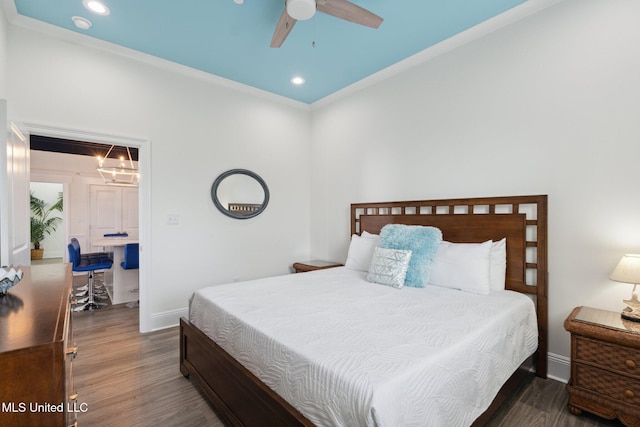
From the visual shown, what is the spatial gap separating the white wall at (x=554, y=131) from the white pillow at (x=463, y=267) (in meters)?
0.52

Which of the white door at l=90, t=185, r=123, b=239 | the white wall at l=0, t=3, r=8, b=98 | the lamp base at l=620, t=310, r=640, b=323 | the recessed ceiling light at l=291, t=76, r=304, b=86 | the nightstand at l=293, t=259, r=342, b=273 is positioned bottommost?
the nightstand at l=293, t=259, r=342, b=273

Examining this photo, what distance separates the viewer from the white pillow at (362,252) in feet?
10.6

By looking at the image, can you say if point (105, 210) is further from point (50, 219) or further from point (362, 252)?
point (362, 252)

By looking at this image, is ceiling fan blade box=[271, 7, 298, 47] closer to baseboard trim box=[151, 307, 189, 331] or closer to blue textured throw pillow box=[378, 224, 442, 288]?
blue textured throw pillow box=[378, 224, 442, 288]

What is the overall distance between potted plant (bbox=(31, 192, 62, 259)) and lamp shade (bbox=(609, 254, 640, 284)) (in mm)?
9689

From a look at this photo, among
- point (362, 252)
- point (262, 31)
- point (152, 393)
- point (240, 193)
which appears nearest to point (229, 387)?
point (152, 393)

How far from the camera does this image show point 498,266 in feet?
8.14

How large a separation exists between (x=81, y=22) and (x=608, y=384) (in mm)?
4735

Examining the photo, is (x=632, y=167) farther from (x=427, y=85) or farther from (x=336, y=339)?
(x=336, y=339)

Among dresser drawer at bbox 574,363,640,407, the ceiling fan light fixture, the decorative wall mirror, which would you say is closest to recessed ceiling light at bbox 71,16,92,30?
the decorative wall mirror

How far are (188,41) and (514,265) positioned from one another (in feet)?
11.8

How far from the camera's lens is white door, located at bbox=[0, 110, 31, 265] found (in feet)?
6.32

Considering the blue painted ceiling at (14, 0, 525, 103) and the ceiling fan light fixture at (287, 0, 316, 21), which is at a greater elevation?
the blue painted ceiling at (14, 0, 525, 103)

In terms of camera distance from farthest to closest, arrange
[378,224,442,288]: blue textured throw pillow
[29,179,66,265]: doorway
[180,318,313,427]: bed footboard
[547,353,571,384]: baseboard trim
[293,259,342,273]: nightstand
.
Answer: [29,179,66,265]: doorway → [293,259,342,273]: nightstand → [378,224,442,288]: blue textured throw pillow → [547,353,571,384]: baseboard trim → [180,318,313,427]: bed footboard
